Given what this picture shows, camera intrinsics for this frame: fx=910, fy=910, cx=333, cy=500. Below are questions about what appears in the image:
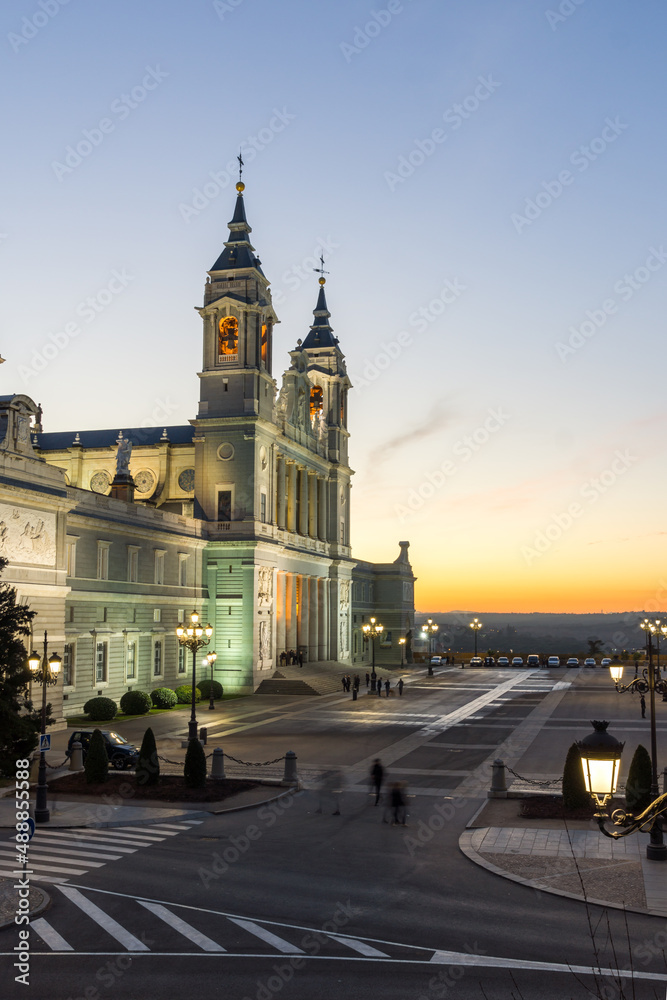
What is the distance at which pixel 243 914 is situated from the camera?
1630 cm

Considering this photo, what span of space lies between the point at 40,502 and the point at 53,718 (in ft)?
32.8

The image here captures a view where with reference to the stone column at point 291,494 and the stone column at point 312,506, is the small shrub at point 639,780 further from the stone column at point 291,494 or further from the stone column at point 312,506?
the stone column at point 312,506

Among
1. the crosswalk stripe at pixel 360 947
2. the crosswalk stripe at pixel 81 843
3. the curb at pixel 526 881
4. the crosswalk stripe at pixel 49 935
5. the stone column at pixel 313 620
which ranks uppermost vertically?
the stone column at pixel 313 620

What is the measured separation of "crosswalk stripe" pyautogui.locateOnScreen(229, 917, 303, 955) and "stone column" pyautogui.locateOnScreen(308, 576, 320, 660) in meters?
69.3

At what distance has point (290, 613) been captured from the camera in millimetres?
79750

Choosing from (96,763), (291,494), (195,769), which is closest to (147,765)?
(195,769)

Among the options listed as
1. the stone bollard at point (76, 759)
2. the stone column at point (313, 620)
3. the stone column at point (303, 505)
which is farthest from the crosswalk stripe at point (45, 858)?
the stone column at point (313, 620)

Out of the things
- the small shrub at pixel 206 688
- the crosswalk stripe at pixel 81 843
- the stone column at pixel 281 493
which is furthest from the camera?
the stone column at pixel 281 493

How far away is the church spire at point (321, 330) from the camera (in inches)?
3858

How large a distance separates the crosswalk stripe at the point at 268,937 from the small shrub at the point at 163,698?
3994cm

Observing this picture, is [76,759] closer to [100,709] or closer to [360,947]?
[100,709]

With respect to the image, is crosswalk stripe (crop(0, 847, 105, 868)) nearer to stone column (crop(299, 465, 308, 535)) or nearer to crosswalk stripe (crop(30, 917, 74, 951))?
crosswalk stripe (crop(30, 917, 74, 951))

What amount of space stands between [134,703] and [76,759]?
1866cm

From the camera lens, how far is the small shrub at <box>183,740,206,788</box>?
28141 mm
